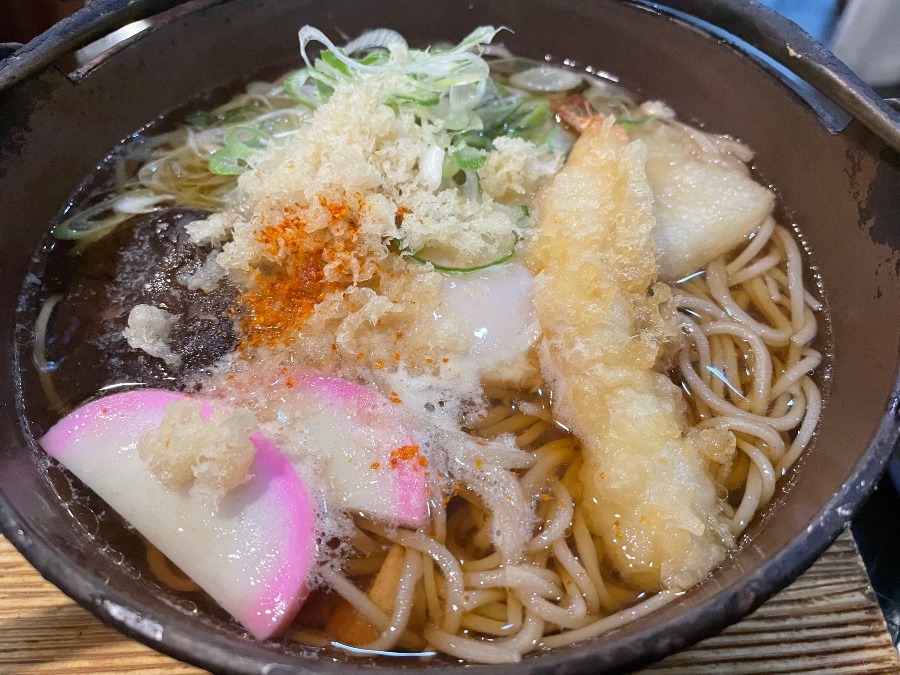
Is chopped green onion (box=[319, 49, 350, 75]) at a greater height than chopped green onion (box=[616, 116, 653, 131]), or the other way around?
chopped green onion (box=[319, 49, 350, 75])

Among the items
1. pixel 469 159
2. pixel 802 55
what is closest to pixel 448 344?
pixel 469 159

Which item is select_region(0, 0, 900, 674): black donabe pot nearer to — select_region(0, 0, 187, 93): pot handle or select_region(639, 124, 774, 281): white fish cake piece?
select_region(0, 0, 187, 93): pot handle

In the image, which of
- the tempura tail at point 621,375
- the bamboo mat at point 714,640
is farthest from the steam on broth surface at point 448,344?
the bamboo mat at point 714,640

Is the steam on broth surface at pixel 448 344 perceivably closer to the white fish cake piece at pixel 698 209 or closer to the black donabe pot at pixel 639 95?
the white fish cake piece at pixel 698 209

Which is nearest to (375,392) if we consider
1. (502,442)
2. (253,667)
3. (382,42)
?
(502,442)

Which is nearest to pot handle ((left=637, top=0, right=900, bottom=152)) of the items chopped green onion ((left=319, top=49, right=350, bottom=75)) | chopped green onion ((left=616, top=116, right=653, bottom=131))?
chopped green onion ((left=616, top=116, right=653, bottom=131))

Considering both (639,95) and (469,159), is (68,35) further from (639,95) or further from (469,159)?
(639,95)

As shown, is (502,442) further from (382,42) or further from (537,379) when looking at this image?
Result: (382,42)
